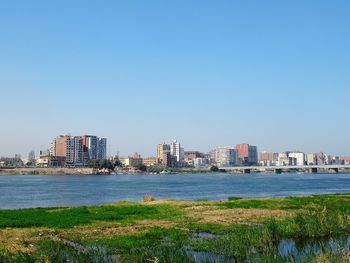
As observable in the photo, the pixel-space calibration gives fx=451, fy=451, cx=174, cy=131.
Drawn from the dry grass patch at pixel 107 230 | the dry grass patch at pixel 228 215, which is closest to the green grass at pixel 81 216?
the dry grass patch at pixel 107 230

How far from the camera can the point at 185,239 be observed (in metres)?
24.0

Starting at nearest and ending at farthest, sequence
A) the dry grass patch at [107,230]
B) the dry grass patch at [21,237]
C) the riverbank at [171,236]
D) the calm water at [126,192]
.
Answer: the riverbank at [171,236]
the dry grass patch at [21,237]
the dry grass patch at [107,230]
the calm water at [126,192]

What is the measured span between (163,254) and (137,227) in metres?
13.7

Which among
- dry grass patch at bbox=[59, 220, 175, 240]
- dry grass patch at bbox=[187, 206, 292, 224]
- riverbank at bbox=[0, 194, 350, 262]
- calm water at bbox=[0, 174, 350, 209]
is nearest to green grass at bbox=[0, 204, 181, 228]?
riverbank at bbox=[0, 194, 350, 262]

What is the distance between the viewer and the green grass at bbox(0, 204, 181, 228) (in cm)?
3070

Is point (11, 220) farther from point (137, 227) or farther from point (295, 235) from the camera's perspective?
point (295, 235)

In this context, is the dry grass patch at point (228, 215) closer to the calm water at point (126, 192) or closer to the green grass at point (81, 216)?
the green grass at point (81, 216)

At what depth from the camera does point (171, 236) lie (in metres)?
24.8

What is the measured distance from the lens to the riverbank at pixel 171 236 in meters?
15.5

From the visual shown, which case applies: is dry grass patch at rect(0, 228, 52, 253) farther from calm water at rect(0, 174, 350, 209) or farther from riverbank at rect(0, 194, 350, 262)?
calm water at rect(0, 174, 350, 209)

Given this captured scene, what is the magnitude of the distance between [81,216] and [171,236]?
Answer: 40.1 feet

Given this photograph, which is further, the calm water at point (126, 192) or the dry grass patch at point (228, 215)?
the calm water at point (126, 192)

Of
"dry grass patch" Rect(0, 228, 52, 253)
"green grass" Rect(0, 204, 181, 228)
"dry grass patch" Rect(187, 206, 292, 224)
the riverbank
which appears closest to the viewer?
the riverbank

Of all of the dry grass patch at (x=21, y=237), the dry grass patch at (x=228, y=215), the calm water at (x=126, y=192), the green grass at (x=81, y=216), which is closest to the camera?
the dry grass patch at (x=21, y=237)
